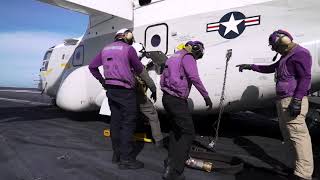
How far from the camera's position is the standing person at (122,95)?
4812mm

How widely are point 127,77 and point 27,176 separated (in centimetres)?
178

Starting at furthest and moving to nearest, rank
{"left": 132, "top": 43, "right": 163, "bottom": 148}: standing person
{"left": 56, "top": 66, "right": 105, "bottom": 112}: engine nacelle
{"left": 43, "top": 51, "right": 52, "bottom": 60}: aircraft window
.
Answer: {"left": 43, "top": 51, "right": 52, "bottom": 60}: aircraft window → {"left": 56, "top": 66, "right": 105, "bottom": 112}: engine nacelle → {"left": 132, "top": 43, "right": 163, "bottom": 148}: standing person

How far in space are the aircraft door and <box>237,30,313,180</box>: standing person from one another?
304 centimetres

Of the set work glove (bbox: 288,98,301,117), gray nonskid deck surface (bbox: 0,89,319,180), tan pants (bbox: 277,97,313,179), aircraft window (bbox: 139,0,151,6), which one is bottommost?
gray nonskid deck surface (bbox: 0,89,319,180)

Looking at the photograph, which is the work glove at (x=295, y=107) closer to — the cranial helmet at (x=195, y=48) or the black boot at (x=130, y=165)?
the cranial helmet at (x=195, y=48)

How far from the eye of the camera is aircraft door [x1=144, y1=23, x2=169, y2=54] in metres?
7.06

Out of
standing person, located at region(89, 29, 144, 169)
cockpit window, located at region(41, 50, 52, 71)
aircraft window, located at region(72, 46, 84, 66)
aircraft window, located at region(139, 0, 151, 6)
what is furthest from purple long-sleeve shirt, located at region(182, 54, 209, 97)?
cockpit window, located at region(41, 50, 52, 71)

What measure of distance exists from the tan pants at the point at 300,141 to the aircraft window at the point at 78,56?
6.25m

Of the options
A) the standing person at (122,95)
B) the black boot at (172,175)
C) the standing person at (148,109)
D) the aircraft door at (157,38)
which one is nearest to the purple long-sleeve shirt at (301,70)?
the black boot at (172,175)

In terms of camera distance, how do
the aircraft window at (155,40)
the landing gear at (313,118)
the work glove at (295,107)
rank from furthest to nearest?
the aircraft window at (155,40) → the landing gear at (313,118) → the work glove at (295,107)

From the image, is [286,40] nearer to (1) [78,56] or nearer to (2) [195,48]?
(2) [195,48]

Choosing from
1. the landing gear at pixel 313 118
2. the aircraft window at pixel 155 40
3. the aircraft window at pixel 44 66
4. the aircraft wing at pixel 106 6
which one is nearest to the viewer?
the landing gear at pixel 313 118

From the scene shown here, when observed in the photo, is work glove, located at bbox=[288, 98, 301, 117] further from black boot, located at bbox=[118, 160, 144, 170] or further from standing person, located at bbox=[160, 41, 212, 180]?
black boot, located at bbox=[118, 160, 144, 170]

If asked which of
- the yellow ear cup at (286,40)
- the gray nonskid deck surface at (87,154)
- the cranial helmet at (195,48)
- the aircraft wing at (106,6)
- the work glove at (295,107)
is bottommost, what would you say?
the gray nonskid deck surface at (87,154)
